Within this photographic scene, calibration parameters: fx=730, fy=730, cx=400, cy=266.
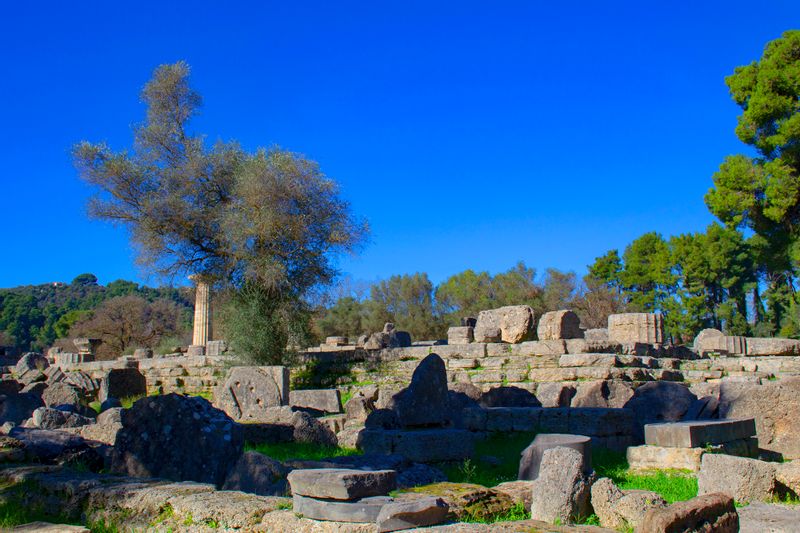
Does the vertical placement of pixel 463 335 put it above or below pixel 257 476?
above

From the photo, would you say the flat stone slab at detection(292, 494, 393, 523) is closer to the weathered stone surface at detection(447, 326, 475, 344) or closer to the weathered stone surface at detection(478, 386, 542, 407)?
the weathered stone surface at detection(478, 386, 542, 407)

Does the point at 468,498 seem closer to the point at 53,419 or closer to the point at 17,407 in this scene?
the point at 53,419

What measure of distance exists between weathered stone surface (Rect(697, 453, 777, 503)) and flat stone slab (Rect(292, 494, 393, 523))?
3.20 m

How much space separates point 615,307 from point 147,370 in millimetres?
30268

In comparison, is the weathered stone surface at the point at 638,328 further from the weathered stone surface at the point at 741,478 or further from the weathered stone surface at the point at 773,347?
the weathered stone surface at the point at 741,478

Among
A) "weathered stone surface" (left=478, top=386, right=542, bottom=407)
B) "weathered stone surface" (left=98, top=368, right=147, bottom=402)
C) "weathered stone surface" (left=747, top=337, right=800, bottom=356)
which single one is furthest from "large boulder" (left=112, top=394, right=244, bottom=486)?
"weathered stone surface" (left=747, top=337, right=800, bottom=356)

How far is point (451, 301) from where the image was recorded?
4900cm

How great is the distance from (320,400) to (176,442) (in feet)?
21.4

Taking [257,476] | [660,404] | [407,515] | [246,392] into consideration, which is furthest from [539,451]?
[246,392]

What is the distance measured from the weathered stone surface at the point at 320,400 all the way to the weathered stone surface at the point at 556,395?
3.62 metres

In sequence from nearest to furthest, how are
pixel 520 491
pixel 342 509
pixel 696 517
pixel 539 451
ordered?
pixel 696 517 < pixel 342 509 < pixel 520 491 < pixel 539 451

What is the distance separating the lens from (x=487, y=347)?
55.8ft

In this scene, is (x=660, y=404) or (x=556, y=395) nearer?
(x=660, y=404)

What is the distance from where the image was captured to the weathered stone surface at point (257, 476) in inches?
235
